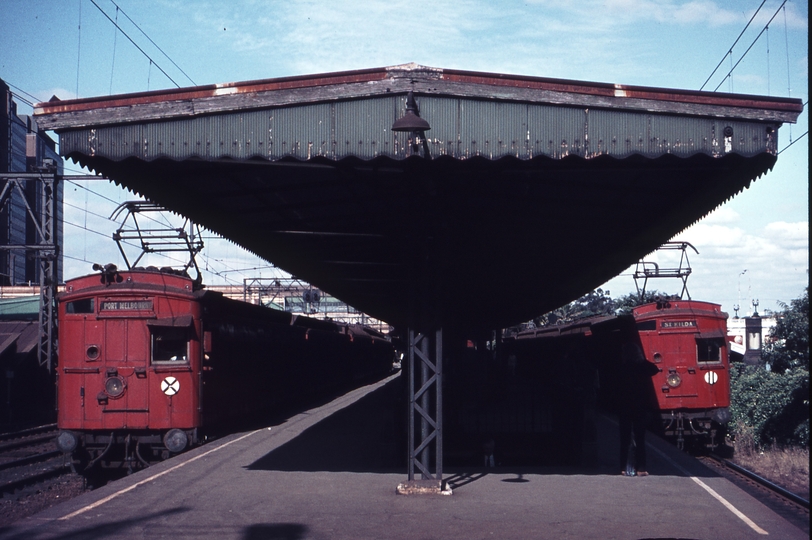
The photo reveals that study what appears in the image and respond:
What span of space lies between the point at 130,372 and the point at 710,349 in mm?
10931

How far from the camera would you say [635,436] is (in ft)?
32.0

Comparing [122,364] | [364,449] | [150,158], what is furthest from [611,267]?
[150,158]

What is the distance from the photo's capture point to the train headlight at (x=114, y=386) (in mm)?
11898

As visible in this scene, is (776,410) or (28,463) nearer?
(28,463)

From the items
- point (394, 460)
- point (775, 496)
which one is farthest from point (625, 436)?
point (394, 460)

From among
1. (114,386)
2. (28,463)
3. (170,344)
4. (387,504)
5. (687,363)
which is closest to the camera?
(387,504)

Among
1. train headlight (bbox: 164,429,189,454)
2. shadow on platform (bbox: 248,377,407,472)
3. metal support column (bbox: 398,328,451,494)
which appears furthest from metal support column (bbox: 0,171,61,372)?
metal support column (bbox: 398,328,451,494)

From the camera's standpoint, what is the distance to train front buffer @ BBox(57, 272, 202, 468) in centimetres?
1191

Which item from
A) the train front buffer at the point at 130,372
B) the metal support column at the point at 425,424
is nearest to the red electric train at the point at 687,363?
the metal support column at the point at 425,424

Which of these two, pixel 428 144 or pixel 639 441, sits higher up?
pixel 428 144

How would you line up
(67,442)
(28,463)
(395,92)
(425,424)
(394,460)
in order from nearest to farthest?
1. (395,92)
2. (425,424)
3. (394,460)
4. (67,442)
5. (28,463)

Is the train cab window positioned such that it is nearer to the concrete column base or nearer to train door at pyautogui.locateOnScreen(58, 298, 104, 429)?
train door at pyautogui.locateOnScreen(58, 298, 104, 429)

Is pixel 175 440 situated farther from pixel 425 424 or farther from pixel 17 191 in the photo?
pixel 17 191

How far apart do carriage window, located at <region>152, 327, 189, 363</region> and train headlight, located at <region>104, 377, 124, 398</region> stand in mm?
596
